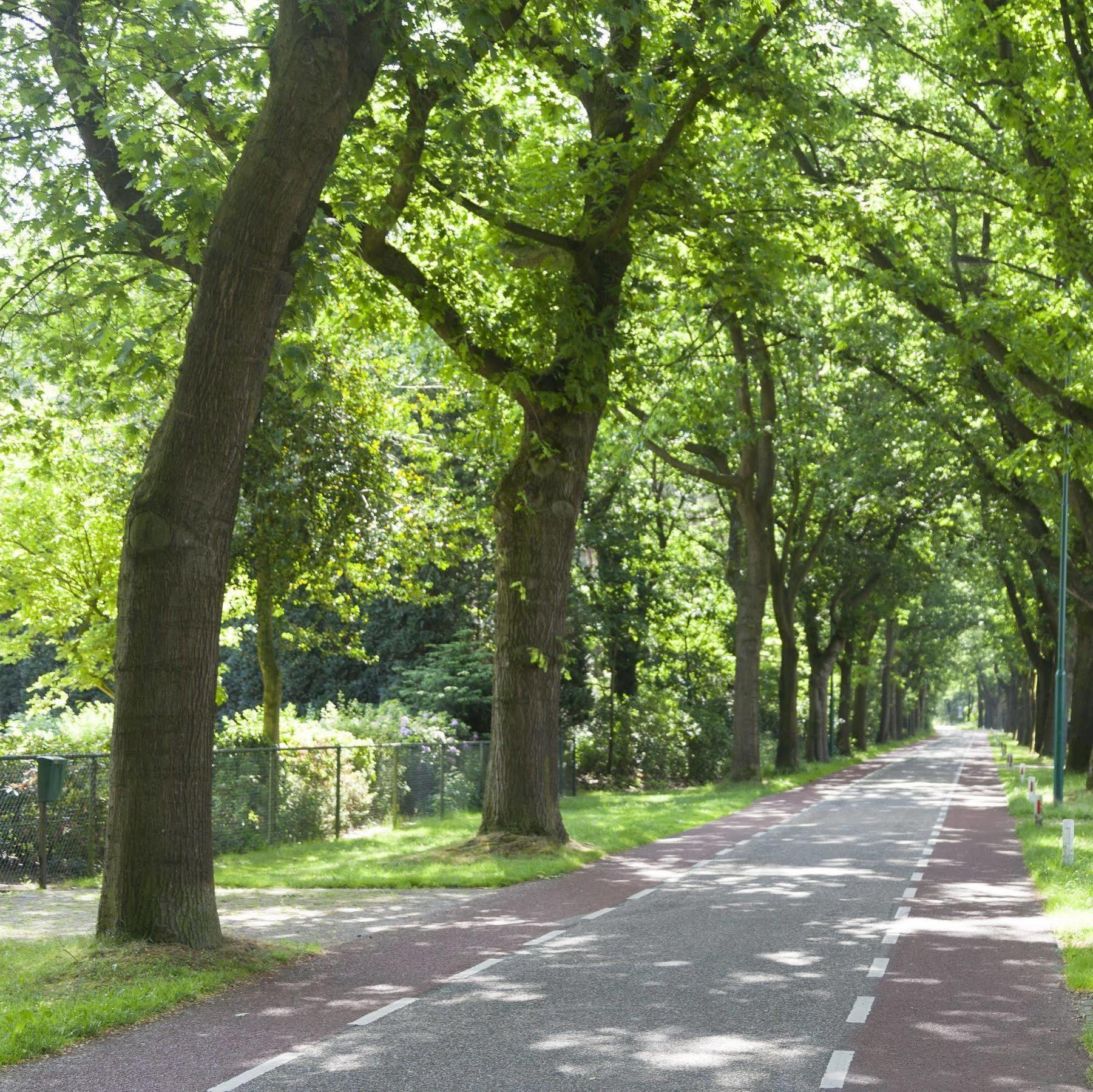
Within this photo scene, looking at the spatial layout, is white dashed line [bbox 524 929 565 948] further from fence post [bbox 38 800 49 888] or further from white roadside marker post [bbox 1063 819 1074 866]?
white roadside marker post [bbox 1063 819 1074 866]

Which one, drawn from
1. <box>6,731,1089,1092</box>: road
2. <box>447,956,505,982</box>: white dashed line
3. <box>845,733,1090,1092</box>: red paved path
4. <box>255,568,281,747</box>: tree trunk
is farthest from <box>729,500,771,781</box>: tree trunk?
<box>447,956,505,982</box>: white dashed line

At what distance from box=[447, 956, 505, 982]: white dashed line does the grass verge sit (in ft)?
13.6

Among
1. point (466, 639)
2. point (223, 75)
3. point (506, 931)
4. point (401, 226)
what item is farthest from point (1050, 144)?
point (466, 639)

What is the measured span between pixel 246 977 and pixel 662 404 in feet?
64.3

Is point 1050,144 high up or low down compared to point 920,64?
down

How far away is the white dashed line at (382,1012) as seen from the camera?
8.33 m

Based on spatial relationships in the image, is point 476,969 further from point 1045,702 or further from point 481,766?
point 1045,702

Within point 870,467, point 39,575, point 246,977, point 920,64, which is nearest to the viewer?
point 246,977

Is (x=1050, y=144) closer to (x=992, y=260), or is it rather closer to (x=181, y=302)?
(x=992, y=260)

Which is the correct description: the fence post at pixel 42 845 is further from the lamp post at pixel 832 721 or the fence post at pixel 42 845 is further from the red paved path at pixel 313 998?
the lamp post at pixel 832 721

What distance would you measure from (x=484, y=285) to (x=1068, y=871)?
34.4 ft

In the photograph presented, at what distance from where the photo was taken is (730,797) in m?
30.2

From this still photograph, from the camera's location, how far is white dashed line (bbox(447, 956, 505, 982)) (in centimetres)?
984

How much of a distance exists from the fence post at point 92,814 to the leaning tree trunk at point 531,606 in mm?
4857
